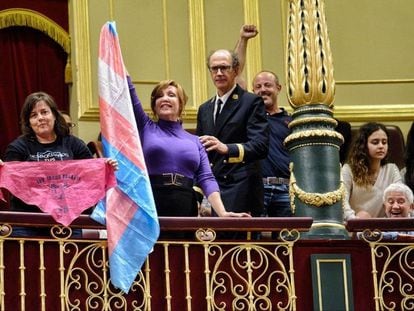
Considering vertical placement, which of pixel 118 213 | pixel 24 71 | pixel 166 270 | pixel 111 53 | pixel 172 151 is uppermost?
pixel 24 71

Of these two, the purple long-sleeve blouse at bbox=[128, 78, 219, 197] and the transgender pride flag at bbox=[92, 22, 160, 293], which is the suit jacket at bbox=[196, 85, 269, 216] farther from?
the transgender pride flag at bbox=[92, 22, 160, 293]

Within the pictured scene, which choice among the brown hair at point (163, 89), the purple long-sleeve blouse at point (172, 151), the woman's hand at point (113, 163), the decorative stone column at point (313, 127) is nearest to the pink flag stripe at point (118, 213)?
the woman's hand at point (113, 163)

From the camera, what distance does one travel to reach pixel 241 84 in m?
7.99

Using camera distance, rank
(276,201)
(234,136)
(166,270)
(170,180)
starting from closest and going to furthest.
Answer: (166,270) < (170,180) < (234,136) < (276,201)

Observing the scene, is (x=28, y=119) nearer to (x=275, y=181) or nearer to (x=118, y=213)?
(x=118, y=213)

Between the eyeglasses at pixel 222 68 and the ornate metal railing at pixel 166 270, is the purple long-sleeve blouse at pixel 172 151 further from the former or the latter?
the eyeglasses at pixel 222 68

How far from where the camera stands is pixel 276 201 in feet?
24.5

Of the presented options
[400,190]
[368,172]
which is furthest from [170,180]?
[368,172]

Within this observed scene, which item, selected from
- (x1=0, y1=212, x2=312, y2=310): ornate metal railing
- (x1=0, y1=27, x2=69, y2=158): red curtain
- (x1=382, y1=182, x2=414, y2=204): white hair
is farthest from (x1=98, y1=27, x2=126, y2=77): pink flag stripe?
(x1=0, y1=27, x2=69, y2=158): red curtain

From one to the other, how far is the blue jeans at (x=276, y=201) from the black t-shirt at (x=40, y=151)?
4.06ft

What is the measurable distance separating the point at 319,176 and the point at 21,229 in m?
1.71

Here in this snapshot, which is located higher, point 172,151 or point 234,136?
point 234,136

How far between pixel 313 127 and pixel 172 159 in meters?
0.86

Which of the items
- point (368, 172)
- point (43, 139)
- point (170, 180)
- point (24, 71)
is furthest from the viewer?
point (24, 71)
